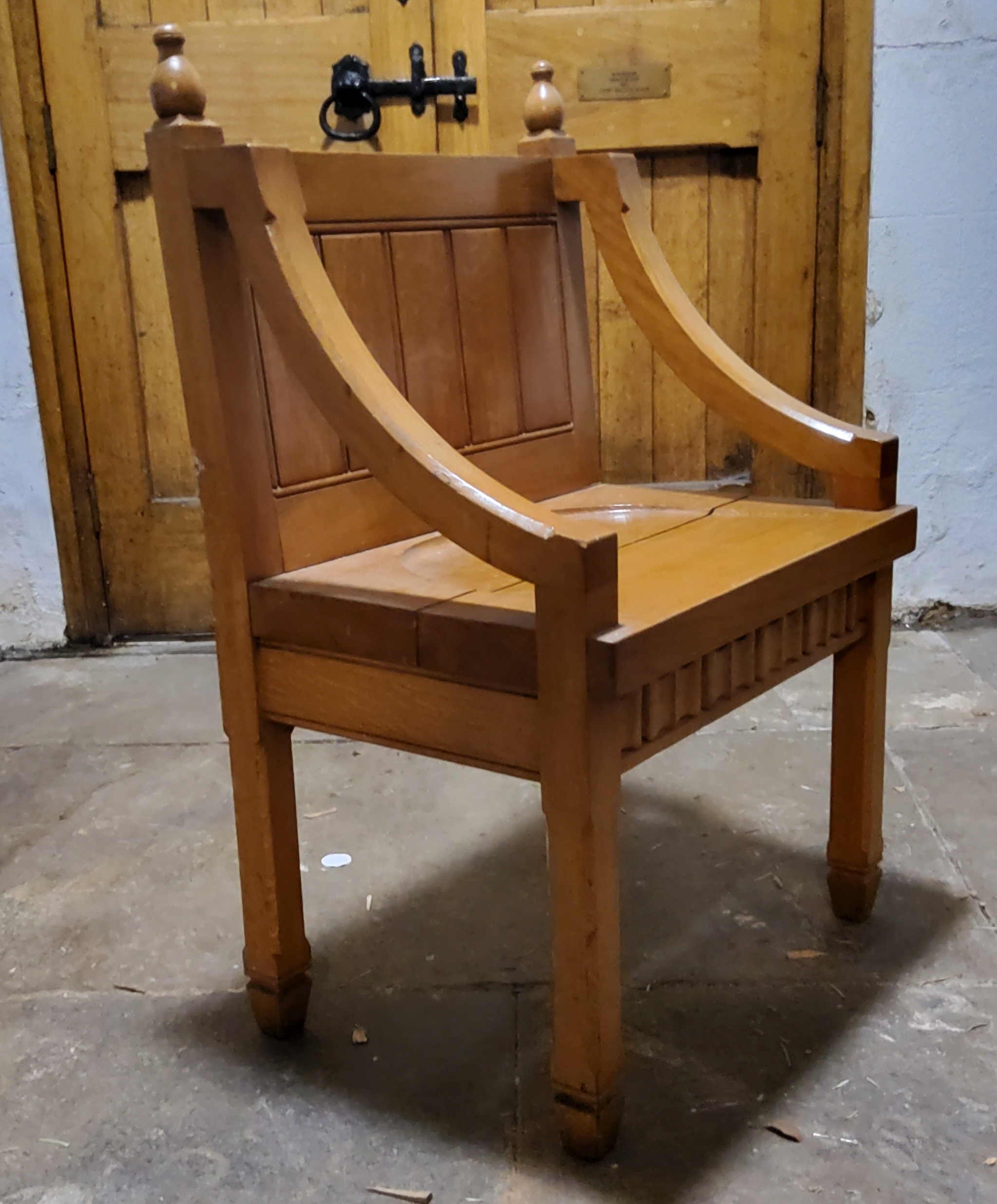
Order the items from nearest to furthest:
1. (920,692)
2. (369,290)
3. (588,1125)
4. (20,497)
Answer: (588,1125) < (369,290) < (920,692) < (20,497)

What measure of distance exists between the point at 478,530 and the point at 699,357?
54 cm

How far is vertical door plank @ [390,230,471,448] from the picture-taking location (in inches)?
51.2

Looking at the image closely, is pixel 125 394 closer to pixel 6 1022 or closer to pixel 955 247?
pixel 6 1022

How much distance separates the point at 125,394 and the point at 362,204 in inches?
60.7

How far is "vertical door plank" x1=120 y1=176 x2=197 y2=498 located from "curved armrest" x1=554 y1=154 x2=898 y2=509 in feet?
4.21

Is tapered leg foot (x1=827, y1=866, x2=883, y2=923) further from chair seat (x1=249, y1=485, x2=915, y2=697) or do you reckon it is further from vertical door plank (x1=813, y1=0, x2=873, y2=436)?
vertical door plank (x1=813, y1=0, x2=873, y2=436)

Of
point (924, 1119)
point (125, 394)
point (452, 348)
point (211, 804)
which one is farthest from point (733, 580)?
point (125, 394)

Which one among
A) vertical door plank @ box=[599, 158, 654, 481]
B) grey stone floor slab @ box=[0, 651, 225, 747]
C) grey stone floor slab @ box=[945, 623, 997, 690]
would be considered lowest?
grey stone floor slab @ box=[945, 623, 997, 690]

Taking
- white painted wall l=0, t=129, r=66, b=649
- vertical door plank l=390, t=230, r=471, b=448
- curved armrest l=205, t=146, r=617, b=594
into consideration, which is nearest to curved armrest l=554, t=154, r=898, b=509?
vertical door plank l=390, t=230, r=471, b=448

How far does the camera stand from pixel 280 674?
120cm

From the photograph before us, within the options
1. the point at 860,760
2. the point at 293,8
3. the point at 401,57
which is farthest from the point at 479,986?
the point at 293,8

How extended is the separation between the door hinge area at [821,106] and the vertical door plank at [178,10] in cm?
123

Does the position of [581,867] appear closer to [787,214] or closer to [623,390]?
[623,390]

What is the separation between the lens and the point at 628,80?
2426 millimetres
